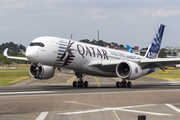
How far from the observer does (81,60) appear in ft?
88.2

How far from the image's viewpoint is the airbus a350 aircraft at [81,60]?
2359cm

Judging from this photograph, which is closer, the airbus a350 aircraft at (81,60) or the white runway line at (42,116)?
the white runway line at (42,116)

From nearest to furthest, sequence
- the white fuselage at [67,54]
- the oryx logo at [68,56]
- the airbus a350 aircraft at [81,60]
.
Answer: the white fuselage at [67,54], the airbus a350 aircraft at [81,60], the oryx logo at [68,56]

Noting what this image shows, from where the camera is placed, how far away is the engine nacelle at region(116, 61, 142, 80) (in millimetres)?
26172

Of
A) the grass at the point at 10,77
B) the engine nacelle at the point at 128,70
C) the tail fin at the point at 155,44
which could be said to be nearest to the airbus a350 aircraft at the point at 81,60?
the engine nacelle at the point at 128,70

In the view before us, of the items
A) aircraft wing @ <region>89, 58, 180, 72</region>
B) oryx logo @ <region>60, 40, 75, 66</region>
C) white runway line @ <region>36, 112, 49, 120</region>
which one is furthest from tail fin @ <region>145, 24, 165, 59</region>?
white runway line @ <region>36, 112, 49, 120</region>

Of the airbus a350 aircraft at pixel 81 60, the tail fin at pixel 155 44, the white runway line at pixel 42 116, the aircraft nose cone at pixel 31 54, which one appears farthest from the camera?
the tail fin at pixel 155 44

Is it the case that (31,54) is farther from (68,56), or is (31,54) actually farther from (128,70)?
(128,70)

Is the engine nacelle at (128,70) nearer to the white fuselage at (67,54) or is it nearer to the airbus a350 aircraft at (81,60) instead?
the airbus a350 aircraft at (81,60)

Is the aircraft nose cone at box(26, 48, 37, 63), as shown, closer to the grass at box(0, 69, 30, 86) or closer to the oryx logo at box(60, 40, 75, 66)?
the oryx logo at box(60, 40, 75, 66)

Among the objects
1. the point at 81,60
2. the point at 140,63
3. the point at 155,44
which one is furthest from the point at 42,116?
the point at 155,44

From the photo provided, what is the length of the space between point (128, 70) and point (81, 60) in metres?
5.19

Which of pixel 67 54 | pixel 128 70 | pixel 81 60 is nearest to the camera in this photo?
pixel 67 54

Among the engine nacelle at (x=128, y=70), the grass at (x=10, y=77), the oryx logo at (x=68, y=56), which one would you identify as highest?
the oryx logo at (x=68, y=56)
